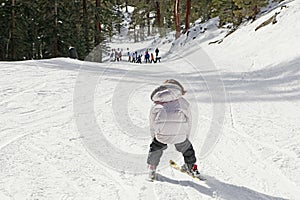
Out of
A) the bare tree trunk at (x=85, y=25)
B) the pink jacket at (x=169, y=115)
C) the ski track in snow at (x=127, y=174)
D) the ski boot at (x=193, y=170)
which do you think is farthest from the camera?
the bare tree trunk at (x=85, y=25)

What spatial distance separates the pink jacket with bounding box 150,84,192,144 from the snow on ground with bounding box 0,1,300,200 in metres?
0.65

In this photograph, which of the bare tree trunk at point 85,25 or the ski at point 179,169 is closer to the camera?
the ski at point 179,169

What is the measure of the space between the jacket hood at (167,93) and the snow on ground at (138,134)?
43.6 inches

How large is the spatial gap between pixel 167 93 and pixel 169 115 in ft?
0.90

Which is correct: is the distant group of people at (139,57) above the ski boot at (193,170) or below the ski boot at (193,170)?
above

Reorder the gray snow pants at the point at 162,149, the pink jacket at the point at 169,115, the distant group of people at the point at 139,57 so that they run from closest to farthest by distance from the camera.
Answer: the pink jacket at the point at 169,115 < the gray snow pants at the point at 162,149 < the distant group of people at the point at 139,57

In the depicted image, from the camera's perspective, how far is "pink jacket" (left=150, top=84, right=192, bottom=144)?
3996 millimetres

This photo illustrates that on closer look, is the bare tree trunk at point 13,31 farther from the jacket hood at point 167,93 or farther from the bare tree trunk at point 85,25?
the jacket hood at point 167,93

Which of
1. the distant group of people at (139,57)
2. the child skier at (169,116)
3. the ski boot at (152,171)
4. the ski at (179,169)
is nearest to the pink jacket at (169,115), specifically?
the child skier at (169,116)

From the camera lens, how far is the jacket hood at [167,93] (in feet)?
13.1

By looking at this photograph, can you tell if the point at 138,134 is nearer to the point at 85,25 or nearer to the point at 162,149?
the point at 162,149

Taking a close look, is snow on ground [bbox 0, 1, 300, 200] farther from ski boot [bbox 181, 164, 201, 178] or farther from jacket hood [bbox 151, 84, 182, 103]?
jacket hood [bbox 151, 84, 182, 103]

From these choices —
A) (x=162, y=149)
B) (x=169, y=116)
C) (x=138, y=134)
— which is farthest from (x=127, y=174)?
(x=138, y=134)

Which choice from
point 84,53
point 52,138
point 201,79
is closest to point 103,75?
point 201,79
